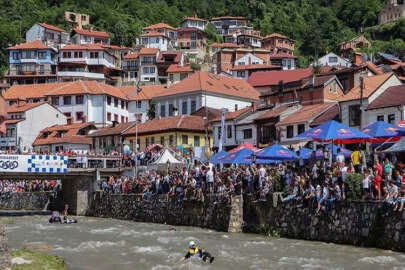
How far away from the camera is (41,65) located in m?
126

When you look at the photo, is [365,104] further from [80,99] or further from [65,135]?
[80,99]

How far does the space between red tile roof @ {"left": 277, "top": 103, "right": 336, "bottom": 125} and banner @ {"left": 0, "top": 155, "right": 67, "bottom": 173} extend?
716 inches

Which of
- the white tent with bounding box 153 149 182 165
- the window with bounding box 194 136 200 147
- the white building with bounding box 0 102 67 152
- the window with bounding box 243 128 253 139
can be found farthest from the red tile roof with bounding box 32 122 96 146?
the white tent with bounding box 153 149 182 165

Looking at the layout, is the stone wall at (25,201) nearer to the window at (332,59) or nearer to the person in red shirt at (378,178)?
the person in red shirt at (378,178)

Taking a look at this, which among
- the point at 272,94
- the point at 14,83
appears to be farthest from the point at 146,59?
the point at 272,94

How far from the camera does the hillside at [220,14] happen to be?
156000mm

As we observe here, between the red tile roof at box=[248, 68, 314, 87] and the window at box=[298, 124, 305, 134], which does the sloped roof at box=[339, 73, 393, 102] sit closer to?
the window at box=[298, 124, 305, 134]

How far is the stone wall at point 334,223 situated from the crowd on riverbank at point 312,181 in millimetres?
376

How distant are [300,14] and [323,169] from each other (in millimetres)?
169295

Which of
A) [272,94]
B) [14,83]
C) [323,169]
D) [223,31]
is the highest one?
[223,31]

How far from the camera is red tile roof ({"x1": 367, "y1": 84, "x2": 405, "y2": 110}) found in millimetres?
46684

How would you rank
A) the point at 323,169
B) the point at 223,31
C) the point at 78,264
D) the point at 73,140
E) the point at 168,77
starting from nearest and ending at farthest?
the point at 78,264, the point at 323,169, the point at 73,140, the point at 168,77, the point at 223,31

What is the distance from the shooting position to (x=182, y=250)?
93.2 ft

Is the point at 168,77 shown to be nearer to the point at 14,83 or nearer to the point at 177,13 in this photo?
the point at 14,83
